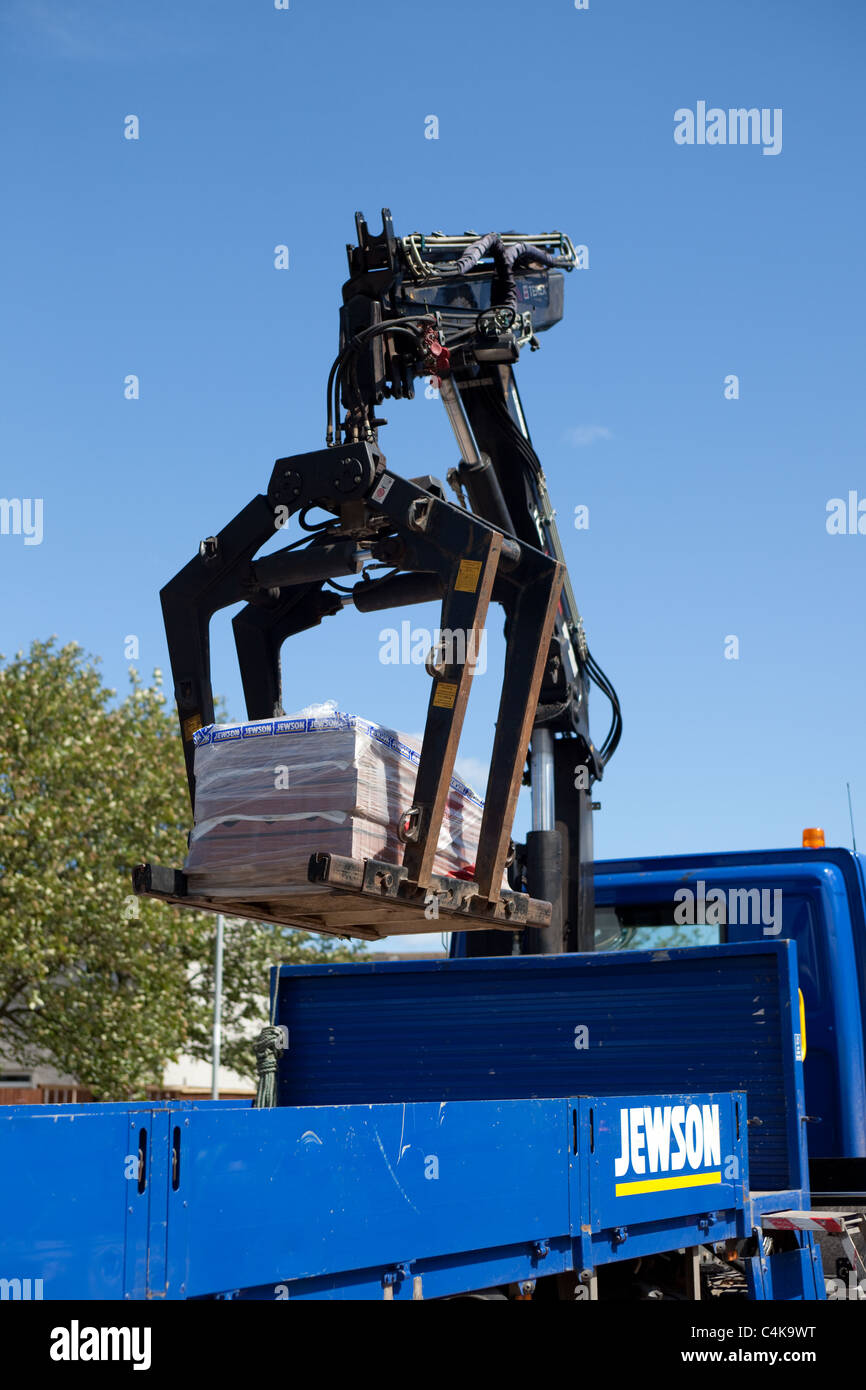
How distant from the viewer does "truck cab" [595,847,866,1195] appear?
24.0 ft

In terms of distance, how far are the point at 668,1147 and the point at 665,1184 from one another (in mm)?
120

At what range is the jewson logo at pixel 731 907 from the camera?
760 cm

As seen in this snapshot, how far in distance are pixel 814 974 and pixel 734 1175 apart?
228 centimetres

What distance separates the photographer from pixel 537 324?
7.99 meters

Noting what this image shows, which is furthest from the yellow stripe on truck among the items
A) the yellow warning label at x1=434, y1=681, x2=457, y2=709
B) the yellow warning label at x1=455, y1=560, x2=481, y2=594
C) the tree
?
the tree

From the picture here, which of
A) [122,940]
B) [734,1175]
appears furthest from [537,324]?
[122,940]

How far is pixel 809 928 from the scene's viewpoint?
7523 millimetres

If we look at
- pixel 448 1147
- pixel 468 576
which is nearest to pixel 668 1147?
pixel 448 1147

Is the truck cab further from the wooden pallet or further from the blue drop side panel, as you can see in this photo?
the wooden pallet

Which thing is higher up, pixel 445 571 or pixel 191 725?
pixel 445 571

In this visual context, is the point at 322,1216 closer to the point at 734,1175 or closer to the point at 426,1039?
the point at 734,1175

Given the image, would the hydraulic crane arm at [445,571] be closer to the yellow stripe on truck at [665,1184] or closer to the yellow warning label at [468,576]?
the yellow warning label at [468,576]
